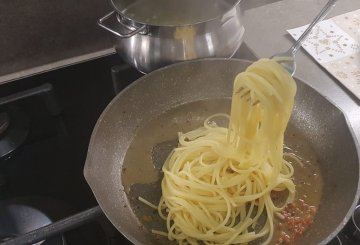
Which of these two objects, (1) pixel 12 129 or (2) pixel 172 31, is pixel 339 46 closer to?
(2) pixel 172 31

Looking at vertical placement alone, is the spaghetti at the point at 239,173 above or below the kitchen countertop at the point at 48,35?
below

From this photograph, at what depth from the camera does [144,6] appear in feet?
4.48

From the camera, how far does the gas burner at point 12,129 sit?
3.92 ft

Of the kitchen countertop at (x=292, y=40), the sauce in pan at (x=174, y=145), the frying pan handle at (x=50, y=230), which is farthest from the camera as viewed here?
the kitchen countertop at (x=292, y=40)

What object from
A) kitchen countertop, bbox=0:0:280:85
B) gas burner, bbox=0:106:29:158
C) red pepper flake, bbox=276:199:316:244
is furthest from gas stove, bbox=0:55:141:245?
red pepper flake, bbox=276:199:316:244

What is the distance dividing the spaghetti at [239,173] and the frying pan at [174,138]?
69mm

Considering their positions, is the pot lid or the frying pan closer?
the frying pan

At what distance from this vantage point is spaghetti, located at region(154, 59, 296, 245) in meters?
0.97

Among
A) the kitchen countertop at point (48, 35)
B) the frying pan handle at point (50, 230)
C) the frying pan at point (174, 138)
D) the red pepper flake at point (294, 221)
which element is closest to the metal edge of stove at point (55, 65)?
the kitchen countertop at point (48, 35)

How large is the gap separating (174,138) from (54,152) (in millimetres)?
398

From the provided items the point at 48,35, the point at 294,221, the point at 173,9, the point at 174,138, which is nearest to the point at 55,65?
the point at 48,35

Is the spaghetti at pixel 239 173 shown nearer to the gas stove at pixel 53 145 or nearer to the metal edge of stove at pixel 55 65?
the gas stove at pixel 53 145

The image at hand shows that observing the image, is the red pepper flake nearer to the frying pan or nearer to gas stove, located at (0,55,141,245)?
the frying pan

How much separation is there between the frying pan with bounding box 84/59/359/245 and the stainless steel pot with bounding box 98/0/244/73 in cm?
5
